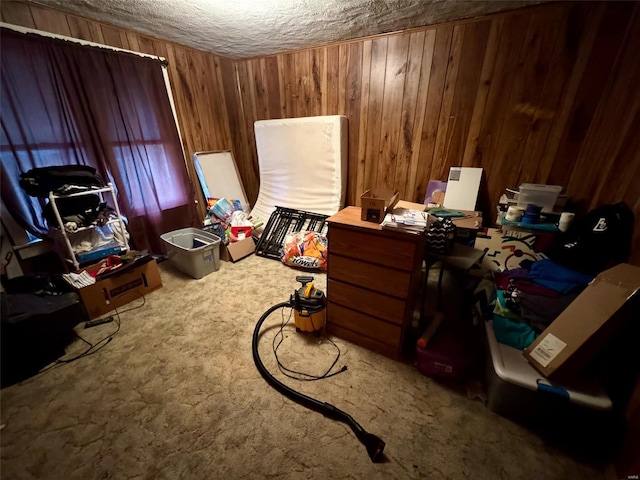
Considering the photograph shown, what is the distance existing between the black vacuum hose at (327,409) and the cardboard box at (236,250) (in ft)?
4.23

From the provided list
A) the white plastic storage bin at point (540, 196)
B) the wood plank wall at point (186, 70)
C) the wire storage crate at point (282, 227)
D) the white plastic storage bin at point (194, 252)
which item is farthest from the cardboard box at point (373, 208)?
the wood plank wall at point (186, 70)

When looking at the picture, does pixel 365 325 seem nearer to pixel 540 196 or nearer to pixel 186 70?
pixel 540 196

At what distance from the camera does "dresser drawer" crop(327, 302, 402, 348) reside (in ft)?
4.96

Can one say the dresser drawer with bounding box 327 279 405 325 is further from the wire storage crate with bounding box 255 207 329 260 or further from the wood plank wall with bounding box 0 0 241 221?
the wood plank wall with bounding box 0 0 241 221

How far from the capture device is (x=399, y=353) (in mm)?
1540

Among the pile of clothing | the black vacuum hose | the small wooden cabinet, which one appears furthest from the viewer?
the small wooden cabinet

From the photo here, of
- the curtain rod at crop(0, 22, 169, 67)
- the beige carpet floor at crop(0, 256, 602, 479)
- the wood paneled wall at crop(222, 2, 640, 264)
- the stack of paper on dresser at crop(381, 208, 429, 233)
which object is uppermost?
the curtain rod at crop(0, 22, 169, 67)

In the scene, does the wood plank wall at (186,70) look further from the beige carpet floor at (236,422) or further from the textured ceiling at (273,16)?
the beige carpet floor at (236,422)

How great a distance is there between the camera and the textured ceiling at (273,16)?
1834mm

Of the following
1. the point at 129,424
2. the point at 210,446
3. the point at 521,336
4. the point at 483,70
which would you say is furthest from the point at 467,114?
the point at 129,424

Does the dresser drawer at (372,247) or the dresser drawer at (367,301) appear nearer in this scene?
the dresser drawer at (372,247)

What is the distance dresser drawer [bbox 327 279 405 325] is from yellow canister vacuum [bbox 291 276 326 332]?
85 millimetres

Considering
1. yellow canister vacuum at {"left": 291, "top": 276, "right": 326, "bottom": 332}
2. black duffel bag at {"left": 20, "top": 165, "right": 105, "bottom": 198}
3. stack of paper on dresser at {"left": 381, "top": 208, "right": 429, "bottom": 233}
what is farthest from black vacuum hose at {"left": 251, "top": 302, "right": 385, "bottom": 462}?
black duffel bag at {"left": 20, "top": 165, "right": 105, "bottom": 198}

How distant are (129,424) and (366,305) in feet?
4.39
